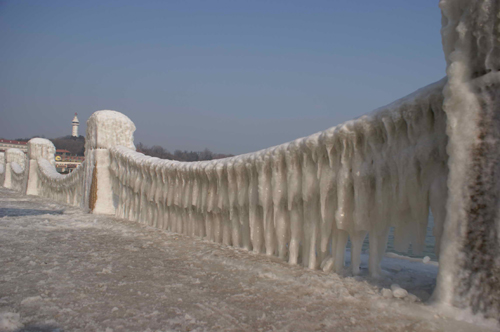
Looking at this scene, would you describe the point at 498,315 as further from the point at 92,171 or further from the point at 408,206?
the point at 92,171

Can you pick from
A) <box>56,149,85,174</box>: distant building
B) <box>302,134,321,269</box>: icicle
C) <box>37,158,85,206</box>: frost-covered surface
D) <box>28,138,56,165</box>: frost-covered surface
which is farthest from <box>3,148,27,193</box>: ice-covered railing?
<box>302,134,321,269</box>: icicle

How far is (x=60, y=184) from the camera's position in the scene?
9727 mm

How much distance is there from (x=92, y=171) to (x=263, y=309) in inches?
227

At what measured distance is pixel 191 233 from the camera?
14.6 feet

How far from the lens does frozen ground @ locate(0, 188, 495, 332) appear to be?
1783 millimetres

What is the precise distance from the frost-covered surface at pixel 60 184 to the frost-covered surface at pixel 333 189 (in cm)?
501

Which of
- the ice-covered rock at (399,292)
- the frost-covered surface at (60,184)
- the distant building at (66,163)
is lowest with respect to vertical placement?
the ice-covered rock at (399,292)

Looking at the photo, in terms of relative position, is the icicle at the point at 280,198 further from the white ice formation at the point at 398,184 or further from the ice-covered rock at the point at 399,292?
the ice-covered rock at the point at 399,292

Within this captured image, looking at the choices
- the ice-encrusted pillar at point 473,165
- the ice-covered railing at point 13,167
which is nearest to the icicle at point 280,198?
the ice-encrusted pillar at point 473,165

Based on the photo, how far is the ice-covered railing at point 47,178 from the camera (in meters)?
8.99

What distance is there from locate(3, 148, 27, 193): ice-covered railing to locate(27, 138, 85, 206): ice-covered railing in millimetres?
2823

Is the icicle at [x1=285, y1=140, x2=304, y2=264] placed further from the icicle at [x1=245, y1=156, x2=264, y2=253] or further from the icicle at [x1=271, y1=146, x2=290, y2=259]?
the icicle at [x1=245, y1=156, x2=264, y2=253]

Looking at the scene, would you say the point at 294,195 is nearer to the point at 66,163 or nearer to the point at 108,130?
the point at 108,130

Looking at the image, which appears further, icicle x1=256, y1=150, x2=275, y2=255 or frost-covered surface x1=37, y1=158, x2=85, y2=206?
frost-covered surface x1=37, y1=158, x2=85, y2=206
